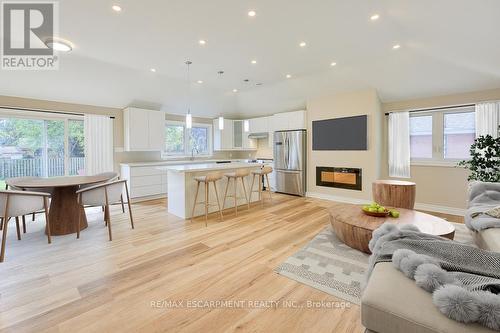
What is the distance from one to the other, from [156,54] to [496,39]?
191 inches

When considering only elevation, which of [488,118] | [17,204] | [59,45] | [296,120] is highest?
[59,45]

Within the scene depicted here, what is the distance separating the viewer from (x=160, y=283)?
7.32 feet

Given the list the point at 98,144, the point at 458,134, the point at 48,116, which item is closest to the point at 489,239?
the point at 458,134

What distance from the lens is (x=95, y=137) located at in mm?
5395

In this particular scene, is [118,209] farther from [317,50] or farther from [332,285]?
[317,50]

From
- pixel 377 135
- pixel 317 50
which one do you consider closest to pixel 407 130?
pixel 377 135

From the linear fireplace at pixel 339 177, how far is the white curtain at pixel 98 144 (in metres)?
5.24

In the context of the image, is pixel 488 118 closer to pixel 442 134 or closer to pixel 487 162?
pixel 442 134

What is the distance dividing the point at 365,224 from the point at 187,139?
5.85 metres

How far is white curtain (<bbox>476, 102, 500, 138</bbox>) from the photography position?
4.16 m

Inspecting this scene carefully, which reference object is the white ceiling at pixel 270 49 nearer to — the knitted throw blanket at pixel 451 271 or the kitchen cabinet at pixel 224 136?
the kitchen cabinet at pixel 224 136

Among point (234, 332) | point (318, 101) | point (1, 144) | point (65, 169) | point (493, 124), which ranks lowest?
point (234, 332)

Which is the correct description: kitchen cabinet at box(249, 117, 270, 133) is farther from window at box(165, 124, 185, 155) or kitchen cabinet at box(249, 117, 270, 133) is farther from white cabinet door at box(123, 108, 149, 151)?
white cabinet door at box(123, 108, 149, 151)

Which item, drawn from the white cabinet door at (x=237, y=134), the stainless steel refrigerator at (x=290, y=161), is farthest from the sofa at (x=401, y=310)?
the white cabinet door at (x=237, y=134)
